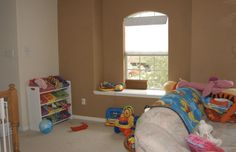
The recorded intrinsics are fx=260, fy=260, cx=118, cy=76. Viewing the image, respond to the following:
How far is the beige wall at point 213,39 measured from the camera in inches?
146

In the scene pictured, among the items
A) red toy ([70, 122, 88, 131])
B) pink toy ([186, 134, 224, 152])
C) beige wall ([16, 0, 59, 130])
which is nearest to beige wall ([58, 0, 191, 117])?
beige wall ([16, 0, 59, 130])

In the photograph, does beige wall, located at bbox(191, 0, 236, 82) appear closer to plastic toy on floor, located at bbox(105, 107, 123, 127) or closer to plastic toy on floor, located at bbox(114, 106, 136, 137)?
plastic toy on floor, located at bbox(114, 106, 136, 137)

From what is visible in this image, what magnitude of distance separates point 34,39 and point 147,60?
1994 millimetres

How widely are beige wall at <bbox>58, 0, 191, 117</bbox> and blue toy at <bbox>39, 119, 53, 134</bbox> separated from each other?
35.2 inches

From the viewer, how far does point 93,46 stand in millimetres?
4629

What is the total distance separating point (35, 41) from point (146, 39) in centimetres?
192

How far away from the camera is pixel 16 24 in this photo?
4.07m

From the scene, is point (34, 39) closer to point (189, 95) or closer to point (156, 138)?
point (189, 95)

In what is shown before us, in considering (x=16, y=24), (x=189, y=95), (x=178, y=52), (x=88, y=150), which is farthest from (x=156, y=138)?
(x=16, y=24)

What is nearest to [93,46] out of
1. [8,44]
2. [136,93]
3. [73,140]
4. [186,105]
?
[136,93]

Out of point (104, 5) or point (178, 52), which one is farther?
point (104, 5)

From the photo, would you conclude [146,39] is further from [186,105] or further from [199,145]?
[199,145]

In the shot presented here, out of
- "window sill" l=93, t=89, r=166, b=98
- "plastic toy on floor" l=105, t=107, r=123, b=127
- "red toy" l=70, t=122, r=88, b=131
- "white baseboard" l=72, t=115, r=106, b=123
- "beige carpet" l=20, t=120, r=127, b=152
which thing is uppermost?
"window sill" l=93, t=89, r=166, b=98

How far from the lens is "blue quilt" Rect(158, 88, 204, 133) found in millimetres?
2371
